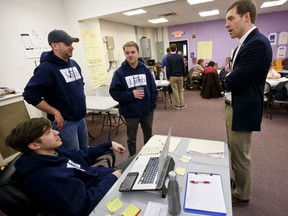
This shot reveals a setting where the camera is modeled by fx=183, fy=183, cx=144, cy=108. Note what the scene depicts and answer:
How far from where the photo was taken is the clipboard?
2.91 feet

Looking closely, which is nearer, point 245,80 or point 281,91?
point 245,80

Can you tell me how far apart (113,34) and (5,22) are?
131 inches

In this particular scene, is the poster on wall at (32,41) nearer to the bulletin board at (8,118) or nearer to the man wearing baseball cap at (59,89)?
the bulletin board at (8,118)

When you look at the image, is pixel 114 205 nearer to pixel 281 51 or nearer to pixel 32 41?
pixel 32 41

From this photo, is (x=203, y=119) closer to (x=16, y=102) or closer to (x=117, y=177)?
(x=117, y=177)

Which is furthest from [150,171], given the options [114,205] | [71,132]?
[71,132]

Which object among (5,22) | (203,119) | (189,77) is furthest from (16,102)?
(189,77)

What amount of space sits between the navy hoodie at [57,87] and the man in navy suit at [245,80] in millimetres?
1414

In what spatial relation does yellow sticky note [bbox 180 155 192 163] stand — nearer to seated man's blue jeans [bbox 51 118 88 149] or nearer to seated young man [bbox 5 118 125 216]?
seated young man [bbox 5 118 125 216]

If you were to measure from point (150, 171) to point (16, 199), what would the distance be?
730 millimetres

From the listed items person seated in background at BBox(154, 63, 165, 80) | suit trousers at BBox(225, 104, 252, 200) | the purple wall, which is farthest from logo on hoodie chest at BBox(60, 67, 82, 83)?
the purple wall

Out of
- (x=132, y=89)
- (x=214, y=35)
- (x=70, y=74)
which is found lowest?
(x=132, y=89)

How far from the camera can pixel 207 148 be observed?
143 cm

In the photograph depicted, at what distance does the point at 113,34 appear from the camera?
596 centimetres
